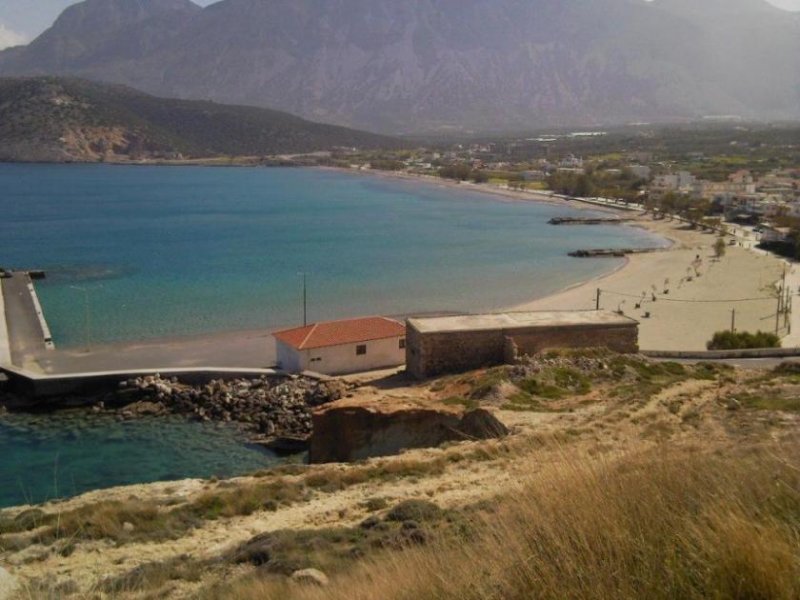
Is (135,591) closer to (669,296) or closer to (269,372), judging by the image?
(269,372)

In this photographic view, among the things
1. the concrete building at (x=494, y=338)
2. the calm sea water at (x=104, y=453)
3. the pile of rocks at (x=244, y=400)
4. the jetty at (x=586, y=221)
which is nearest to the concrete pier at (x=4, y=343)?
the calm sea water at (x=104, y=453)

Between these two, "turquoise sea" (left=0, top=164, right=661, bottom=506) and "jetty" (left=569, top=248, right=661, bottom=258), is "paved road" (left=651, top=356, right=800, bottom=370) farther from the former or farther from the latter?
"jetty" (left=569, top=248, right=661, bottom=258)

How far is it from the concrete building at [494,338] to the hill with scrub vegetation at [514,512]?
857mm

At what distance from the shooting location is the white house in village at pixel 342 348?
18938 mm

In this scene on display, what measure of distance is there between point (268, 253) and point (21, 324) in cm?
1978

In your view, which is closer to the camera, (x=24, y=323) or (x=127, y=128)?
(x=24, y=323)

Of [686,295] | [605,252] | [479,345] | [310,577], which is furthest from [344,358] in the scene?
[605,252]

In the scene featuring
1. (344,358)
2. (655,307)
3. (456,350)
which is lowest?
(655,307)

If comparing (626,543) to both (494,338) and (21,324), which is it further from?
(21,324)

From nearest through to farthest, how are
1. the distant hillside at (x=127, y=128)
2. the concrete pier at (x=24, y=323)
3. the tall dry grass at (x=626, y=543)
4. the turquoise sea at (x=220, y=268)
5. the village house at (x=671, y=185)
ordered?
the tall dry grass at (x=626, y=543), the turquoise sea at (x=220, y=268), the concrete pier at (x=24, y=323), the village house at (x=671, y=185), the distant hillside at (x=127, y=128)

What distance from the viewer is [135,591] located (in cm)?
562

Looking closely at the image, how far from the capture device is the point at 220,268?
38.4 metres

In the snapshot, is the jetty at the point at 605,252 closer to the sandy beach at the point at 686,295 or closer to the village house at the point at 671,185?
the sandy beach at the point at 686,295

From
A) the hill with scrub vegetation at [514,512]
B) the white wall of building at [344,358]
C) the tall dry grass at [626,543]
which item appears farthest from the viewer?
the white wall of building at [344,358]
